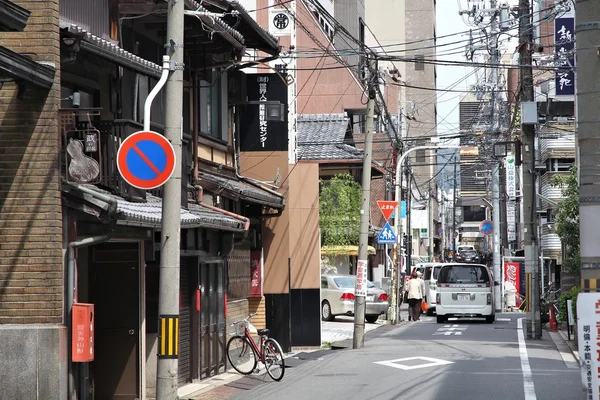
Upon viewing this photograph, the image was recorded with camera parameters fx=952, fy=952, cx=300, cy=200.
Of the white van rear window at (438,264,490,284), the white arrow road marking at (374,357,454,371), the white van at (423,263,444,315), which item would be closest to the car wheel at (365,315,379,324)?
the white van rear window at (438,264,490,284)

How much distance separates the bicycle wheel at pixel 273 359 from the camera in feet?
56.0

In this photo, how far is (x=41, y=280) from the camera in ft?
37.7

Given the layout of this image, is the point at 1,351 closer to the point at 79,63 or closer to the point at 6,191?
the point at 6,191

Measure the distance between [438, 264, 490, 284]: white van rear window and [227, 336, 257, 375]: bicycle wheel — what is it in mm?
14970

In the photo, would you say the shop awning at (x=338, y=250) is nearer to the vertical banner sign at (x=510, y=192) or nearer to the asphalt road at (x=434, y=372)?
the vertical banner sign at (x=510, y=192)

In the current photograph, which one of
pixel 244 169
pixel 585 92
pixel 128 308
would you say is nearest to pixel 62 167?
pixel 128 308

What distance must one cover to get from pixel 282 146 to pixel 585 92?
13.0 m

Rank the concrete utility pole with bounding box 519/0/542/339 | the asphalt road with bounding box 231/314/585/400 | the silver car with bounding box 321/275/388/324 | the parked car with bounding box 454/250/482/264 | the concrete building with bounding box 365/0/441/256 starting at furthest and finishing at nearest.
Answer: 1. the concrete building with bounding box 365/0/441/256
2. the parked car with bounding box 454/250/482/264
3. the silver car with bounding box 321/275/388/324
4. the concrete utility pole with bounding box 519/0/542/339
5. the asphalt road with bounding box 231/314/585/400

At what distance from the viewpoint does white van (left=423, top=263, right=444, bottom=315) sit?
40062 millimetres

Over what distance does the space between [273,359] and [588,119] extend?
9.08m

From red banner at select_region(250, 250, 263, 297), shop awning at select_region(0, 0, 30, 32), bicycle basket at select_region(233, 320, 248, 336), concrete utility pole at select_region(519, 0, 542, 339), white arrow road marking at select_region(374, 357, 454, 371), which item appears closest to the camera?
shop awning at select_region(0, 0, 30, 32)

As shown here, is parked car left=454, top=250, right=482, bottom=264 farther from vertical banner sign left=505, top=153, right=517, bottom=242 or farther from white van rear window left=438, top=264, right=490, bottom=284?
white van rear window left=438, top=264, right=490, bottom=284

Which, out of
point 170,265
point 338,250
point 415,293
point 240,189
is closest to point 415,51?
point 338,250

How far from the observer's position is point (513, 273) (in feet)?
153
